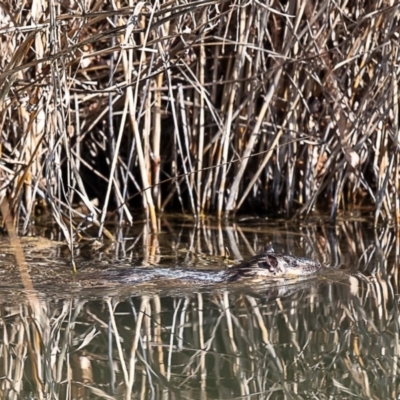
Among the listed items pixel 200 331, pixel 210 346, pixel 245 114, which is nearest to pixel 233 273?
pixel 200 331

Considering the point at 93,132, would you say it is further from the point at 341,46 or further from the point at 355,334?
the point at 355,334

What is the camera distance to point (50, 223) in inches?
252

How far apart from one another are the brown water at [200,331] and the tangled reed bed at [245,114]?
64 cm

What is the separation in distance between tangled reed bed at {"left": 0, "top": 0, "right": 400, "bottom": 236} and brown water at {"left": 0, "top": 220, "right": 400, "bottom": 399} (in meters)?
0.64

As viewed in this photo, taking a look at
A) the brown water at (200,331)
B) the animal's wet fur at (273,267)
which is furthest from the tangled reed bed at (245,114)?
the animal's wet fur at (273,267)

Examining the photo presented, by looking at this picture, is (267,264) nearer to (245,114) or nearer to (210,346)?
(210,346)

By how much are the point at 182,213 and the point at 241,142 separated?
0.69 m

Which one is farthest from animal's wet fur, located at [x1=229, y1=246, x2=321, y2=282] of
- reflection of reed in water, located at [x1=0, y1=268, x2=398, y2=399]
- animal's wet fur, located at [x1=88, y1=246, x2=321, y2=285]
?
reflection of reed in water, located at [x1=0, y1=268, x2=398, y2=399]

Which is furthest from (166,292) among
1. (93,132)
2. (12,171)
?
(93,132)

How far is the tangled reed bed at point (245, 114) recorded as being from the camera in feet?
18.6

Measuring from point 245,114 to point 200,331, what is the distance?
290cm

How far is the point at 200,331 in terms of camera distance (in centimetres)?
379

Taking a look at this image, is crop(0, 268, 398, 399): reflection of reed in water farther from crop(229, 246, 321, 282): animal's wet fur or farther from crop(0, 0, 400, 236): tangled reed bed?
crop(0, 0, 400, 236): tangled reed bed

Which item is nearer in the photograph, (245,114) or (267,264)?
(267,264)
